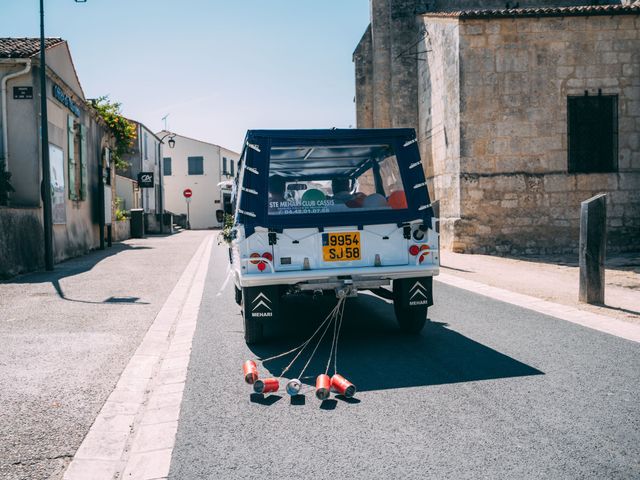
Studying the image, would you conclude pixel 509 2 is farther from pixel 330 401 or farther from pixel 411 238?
pixel 330 401

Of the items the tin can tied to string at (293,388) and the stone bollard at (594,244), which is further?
the stone bollard at (594,244)

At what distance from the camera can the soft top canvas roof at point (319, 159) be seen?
5484 mm

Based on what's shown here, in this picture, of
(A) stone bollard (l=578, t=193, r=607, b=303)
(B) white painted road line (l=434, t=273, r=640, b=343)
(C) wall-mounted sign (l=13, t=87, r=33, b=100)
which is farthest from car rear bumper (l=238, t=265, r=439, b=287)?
(C) wall-mounted sign (l=13, t=87, r=33, b=100)

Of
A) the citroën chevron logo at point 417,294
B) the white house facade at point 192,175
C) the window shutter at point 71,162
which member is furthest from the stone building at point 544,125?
the white house facade at point 192,175

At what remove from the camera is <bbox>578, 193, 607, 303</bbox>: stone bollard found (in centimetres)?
748

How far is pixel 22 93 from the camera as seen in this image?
15.2 meters

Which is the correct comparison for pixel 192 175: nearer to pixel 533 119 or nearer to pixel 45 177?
pixel 45 177

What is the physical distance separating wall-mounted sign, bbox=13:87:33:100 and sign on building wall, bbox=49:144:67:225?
4.54 ft

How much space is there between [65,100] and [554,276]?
14848 millimetres

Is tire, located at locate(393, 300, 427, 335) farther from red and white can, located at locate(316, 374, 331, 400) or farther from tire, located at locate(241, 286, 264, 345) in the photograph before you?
red and white can, located at locate(316, 374, 331, 400)

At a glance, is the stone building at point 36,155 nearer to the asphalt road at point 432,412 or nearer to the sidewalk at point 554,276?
the asphalt road at point 432,412

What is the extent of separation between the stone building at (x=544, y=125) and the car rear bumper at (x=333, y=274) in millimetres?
11064

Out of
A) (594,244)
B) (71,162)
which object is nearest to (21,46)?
(71,162)

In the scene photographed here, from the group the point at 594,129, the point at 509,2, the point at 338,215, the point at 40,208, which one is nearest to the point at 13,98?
the point at 40,208
